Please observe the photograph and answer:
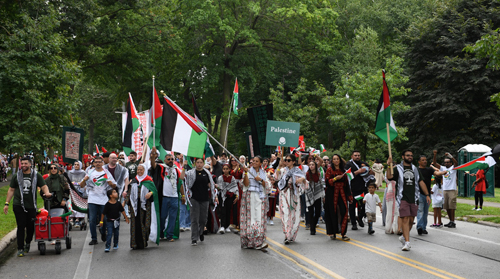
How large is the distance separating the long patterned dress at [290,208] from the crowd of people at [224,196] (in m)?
0.02

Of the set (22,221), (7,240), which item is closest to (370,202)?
(22,221)

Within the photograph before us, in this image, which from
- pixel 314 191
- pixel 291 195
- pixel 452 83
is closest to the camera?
pixel 291 195

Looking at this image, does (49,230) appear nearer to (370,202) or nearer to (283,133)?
(283,133)

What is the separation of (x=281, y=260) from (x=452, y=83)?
2746 cm

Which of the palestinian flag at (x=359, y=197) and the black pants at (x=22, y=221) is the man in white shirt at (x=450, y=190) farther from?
the black pants at (x=22, y=221)

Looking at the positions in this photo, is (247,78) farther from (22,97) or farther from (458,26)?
(22,97)

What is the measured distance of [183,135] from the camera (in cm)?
1074

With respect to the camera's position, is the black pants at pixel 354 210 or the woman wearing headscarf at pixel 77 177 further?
the woman wearing headscarf at pixel 77 177

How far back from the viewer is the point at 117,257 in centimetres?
930

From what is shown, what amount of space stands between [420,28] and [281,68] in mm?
12024

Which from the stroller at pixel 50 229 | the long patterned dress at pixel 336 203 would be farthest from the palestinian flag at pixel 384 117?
the stroller at pixel 50 229

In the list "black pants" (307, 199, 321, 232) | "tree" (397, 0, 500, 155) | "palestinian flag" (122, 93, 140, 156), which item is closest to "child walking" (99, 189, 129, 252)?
"black pants" (307, 199, 321, 232)

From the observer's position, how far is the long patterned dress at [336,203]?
1122 cm

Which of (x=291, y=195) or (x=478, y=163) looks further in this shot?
(x=478, y=163)
